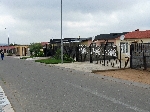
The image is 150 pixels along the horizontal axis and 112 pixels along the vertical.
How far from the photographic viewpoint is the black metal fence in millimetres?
18891

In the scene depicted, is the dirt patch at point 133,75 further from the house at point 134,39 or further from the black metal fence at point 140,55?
the house at point 134,39

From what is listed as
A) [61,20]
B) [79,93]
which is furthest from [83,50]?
[79,93]

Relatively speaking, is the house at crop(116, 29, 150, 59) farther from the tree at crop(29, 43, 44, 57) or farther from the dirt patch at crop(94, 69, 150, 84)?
the tree at crop(29, 43, 44, 57)

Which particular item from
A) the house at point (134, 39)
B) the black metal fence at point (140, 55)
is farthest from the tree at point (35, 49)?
the black metal fence at point (140, 55)

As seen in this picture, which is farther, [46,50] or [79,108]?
[46,50]

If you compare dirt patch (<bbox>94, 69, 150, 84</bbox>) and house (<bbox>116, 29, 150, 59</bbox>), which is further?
house (<bbox>116, 29, 150, 59</bbox>)

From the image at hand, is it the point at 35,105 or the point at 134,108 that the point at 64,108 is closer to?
the point at 35,105

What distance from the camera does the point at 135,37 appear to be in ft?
115

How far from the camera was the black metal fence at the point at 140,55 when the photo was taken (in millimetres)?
18891

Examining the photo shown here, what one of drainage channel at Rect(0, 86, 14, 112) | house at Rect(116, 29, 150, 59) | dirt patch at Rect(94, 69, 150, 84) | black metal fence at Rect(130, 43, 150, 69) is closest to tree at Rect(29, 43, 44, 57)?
house at Rect(116, 29, 150, 59)

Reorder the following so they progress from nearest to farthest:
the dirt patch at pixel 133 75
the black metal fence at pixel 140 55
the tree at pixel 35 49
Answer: the dirt patch at pixel 133 75 → the black metal fence at pixel 140 55 → the tree at pixel 35 49

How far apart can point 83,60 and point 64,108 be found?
23417mm

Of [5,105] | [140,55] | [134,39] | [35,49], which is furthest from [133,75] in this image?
[35,49]

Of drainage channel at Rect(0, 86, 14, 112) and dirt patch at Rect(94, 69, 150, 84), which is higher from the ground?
dirt patch at Rect(94, 69, 150, 84)
